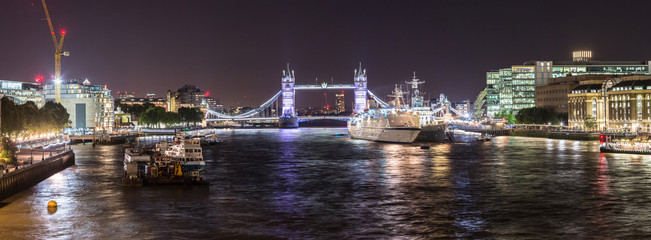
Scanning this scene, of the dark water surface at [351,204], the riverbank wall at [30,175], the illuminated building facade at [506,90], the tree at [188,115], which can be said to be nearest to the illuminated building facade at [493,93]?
the illuminated building facade at [506,90]

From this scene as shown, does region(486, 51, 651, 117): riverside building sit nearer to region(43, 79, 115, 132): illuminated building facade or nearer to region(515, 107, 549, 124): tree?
region(515, 107, 549, 124): tree

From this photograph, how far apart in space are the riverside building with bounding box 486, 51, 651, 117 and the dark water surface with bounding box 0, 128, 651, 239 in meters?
93.0

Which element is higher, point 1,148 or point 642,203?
point 1,148

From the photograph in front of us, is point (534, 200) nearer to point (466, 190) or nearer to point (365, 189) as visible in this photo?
point (466, 190)

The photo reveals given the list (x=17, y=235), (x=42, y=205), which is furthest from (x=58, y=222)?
(x=42, y=205)

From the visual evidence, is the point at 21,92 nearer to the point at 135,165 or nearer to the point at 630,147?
the point at 135,165

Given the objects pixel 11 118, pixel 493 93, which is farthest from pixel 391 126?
pixel 493 93

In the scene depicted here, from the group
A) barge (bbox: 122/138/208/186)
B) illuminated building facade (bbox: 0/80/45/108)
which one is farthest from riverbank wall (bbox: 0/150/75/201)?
illuminated building facade (bbox: 0/80/45/108)

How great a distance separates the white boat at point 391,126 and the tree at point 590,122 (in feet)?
96.9

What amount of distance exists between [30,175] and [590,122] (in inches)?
3216

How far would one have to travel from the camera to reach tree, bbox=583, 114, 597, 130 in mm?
93556

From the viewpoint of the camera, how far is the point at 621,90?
296 ft

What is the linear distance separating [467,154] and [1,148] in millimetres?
38268

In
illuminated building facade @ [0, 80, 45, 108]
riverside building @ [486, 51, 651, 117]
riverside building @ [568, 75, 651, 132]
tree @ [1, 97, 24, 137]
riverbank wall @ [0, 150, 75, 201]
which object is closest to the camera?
riverbank wall @ [0, 150, 75, 201]
